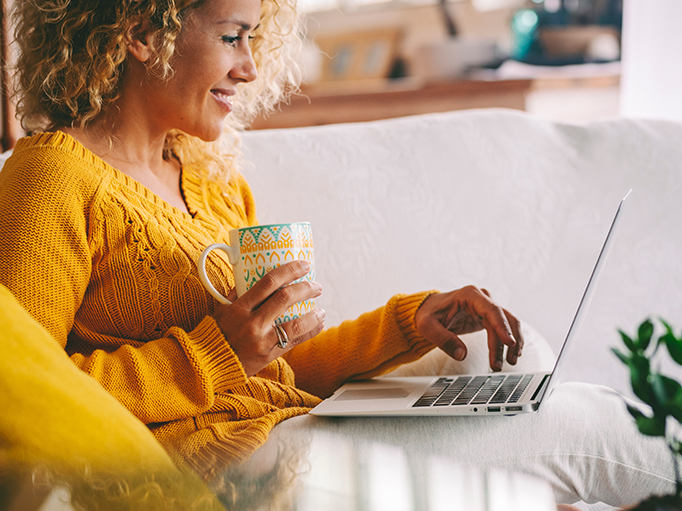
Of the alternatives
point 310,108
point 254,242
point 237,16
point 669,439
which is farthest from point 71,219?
point 310,108

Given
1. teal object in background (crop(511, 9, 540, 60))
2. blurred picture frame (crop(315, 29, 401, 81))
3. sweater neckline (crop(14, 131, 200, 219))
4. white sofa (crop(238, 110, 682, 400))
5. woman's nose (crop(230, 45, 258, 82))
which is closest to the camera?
sweater neckline (crop(14, 131, 200, 219))

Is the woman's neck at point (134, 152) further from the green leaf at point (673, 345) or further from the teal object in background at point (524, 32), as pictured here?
the teal object in background at point (524, 32)

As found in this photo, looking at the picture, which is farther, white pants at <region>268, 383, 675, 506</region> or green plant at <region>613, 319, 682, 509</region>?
white pants at <region>268, 383, 675, 506</region>

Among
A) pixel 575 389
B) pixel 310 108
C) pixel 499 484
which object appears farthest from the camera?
pixel 310 108

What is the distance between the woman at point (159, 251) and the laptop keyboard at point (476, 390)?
4 centimetres

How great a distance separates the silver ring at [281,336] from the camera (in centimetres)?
75

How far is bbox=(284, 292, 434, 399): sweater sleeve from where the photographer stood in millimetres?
945

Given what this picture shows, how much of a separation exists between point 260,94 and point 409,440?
78cm

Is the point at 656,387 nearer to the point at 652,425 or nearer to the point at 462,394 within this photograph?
the point at 652,425

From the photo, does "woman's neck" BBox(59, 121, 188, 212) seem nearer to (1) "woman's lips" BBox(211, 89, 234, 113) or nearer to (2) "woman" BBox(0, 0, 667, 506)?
(2) "woman" BBox(0, 0, 667, 506)

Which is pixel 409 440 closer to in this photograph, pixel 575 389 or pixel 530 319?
pixel 575 389

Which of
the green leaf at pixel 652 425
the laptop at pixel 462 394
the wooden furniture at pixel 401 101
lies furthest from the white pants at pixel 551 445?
the wooden furniture at pixel 401 101

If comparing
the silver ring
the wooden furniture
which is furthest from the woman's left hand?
the wooden furniture

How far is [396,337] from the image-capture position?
0.94 m
